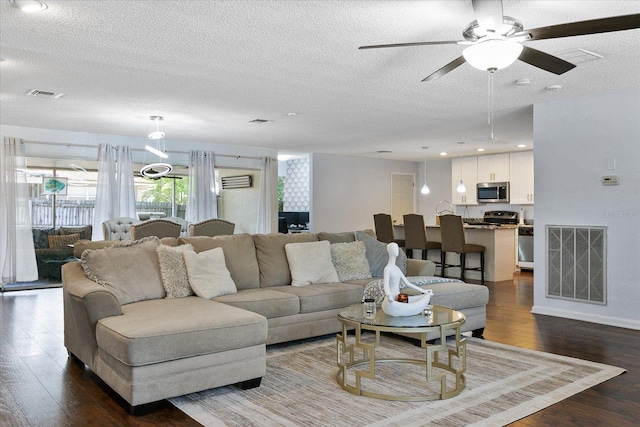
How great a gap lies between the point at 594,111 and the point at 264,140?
5262 millimetres

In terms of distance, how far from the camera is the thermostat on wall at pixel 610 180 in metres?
5.04

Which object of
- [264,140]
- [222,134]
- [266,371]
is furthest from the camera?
[264,140]

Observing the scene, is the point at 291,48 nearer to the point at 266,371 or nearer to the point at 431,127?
the point at 266,371

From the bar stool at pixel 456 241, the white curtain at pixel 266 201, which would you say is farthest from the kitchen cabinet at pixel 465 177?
the white curtain at pixel 266 201

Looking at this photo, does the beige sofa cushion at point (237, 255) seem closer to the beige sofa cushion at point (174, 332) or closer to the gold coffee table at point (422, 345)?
the beige sofa cushion at point (174, 332)

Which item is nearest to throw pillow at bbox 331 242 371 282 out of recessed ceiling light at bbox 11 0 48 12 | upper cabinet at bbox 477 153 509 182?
recessed ceiling light at bbox 11 0 48 12

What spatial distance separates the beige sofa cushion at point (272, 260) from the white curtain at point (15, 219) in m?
4.45

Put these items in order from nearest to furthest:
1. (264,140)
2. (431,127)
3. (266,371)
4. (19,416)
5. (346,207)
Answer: (19,416) < (266,371) < (431,127) < (264,140) < (346,207)

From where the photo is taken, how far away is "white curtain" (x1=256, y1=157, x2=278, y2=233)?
998 cm

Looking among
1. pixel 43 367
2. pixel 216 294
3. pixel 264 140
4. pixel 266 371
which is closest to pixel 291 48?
pixel 216 294

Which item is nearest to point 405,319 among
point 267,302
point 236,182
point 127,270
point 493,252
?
point 267,302

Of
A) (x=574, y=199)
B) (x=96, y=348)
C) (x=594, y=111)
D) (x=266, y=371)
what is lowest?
(x=266, y=371)

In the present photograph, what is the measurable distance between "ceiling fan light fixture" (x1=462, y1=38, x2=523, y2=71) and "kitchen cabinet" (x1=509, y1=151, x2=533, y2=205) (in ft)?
25.7

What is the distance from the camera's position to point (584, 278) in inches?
207
